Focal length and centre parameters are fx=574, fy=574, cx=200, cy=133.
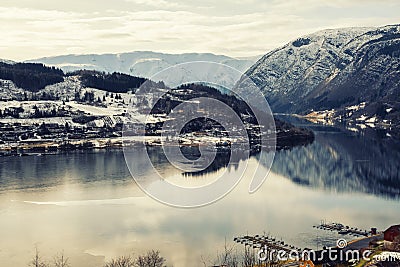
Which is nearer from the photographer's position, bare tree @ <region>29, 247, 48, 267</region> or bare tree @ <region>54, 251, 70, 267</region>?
bare tree @ <region>29, 247, 48, 267</region>

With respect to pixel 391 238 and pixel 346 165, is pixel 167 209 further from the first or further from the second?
pixel 346 165

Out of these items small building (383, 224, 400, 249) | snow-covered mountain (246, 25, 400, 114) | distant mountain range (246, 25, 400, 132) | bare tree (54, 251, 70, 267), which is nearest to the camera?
bare tree (54, 251, 70, 267)

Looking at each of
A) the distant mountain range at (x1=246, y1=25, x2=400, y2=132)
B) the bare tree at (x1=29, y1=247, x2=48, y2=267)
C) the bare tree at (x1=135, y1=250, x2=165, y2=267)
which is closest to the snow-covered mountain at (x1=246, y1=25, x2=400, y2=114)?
the distant mountain range at (x1=246, y1=25, x2=400, y2=132)

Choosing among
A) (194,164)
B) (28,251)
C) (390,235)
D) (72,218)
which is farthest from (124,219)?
(194,164)

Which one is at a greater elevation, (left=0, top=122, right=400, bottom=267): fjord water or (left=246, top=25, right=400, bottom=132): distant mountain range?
(left=246, top=25, right=400, bottom=132): distant mountain range

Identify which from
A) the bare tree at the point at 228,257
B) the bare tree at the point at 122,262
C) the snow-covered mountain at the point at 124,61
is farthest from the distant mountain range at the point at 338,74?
the snow-covered mountain at the point at 124,61

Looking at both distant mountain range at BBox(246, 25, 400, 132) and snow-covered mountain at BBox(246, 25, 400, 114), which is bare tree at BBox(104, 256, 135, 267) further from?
snow-covered mountain at BBox(246, 25, 400, 114)

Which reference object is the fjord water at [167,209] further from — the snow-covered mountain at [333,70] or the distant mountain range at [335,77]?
the snow-covered mountain at [333,70]

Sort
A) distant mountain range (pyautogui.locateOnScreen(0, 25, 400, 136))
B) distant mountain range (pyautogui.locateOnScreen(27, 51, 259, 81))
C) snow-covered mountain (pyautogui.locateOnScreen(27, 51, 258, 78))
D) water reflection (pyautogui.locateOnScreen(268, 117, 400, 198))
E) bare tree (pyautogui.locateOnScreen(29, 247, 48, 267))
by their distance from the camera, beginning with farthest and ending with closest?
1. snow-covered mountain (pyautogui.locateOnScreen(27, 51, 258, 78))
2. distant mountain range (pyautogui.locateOnScreen(27, 51, 259, 81))
3. distant mountain range (pyautogui.locateOnScreen(0, 25, 400, 136))
4. water reflection (pyautogui.locateOnScreen(268, 117, 400, 198))
5. bare tree (pyautogui.locateOnScreen(29, 247, 48, 267))
